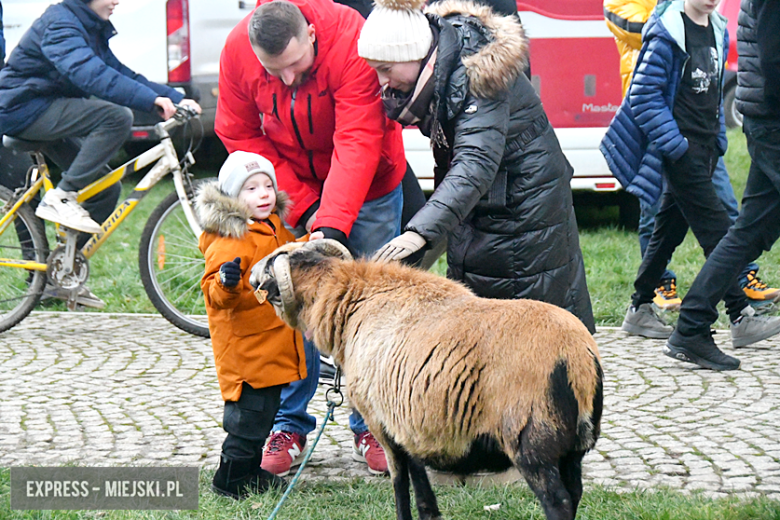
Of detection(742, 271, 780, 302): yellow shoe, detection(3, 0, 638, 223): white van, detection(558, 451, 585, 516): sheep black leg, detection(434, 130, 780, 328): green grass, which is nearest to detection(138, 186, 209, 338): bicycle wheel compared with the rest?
detection(434, 130, 780, 328): green grass

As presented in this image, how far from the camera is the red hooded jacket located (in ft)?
11.6

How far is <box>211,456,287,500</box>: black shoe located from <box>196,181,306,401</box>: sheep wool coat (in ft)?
0.95

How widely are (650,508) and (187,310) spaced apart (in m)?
4.20

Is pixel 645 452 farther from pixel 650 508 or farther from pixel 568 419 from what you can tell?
pixel 568 419

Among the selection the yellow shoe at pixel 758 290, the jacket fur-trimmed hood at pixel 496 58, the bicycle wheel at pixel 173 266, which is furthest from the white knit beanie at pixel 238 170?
the yellow shoe at pixel 758 290

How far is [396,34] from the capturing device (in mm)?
3230

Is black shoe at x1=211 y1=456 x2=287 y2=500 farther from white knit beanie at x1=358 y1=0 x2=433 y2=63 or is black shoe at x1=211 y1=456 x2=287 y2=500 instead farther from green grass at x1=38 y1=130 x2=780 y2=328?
→ green grass at x1=38 y1=130 x2=780 y2=328

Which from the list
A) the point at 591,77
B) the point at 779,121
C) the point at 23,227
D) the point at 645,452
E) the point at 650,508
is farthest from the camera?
the point at 591,77

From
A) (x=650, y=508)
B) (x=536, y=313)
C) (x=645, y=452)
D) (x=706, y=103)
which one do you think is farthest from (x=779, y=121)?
(x=536, y=313)

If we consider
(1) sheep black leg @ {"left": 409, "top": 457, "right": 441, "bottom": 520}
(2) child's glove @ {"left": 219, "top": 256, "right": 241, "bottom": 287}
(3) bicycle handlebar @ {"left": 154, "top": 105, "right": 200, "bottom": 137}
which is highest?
(2) child's glove @ {"left": 219, "top": 256, "right": 241, "bottom": 287}

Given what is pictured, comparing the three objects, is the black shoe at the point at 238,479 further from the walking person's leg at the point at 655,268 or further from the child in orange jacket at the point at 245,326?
the walking person's leg at the point at 655,268

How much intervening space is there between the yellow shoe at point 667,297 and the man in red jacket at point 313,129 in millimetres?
3128

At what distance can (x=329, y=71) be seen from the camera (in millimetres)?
3627

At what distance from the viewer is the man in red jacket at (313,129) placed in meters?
3.46
